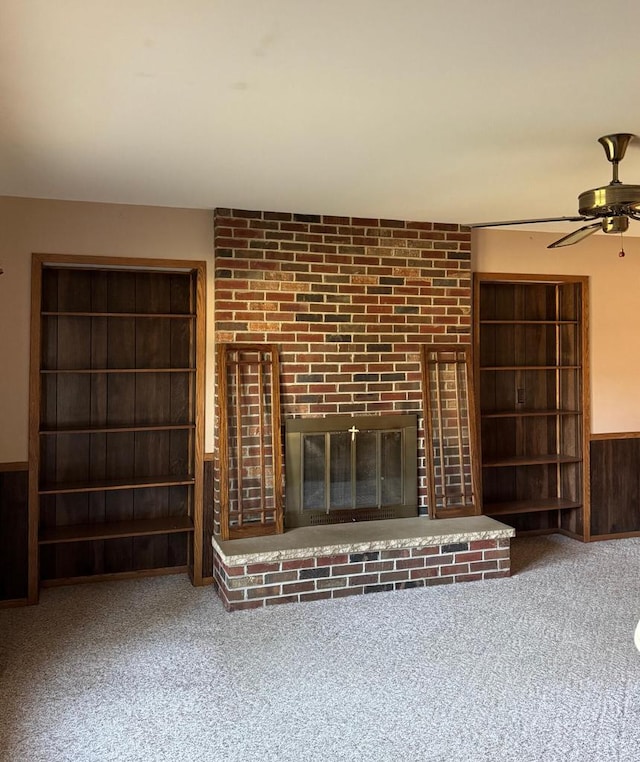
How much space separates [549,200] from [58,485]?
3670mm

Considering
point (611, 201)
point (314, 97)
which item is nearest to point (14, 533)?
point (314, 97)

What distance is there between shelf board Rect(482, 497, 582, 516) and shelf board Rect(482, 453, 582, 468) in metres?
0.32

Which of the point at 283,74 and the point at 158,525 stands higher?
the point at 283,74

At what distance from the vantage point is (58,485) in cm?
426

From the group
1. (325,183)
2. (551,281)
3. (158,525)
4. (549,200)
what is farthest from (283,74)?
(551,281)

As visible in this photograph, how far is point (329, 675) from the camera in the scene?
3.01m

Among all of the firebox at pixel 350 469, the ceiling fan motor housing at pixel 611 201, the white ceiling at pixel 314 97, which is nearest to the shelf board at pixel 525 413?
the firebox at pixel 350 469

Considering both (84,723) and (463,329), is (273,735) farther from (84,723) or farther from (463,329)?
(463,329)

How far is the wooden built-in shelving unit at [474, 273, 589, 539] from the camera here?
5.26m

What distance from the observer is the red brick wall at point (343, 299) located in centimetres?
431

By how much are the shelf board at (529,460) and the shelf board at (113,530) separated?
2.34 m

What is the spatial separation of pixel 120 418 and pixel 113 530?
76 cm

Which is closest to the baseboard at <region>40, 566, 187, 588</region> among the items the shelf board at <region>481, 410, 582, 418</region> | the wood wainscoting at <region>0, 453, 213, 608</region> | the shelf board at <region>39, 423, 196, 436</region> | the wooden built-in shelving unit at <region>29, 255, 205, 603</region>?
the wooden built-in shelving unit at <region>29, 255, 205, 603</region>

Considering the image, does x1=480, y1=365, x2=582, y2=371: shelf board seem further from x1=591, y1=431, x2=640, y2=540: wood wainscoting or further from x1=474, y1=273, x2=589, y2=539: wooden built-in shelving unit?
x1=591, y1=431, x2=640, y2=540: wood wainscoting
